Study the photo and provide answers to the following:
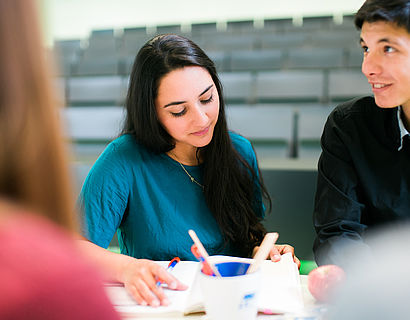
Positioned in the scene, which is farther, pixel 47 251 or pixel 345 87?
pixel 345 87

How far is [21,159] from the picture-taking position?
0.78 feet

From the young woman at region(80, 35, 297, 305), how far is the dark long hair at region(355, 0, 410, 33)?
0.39m

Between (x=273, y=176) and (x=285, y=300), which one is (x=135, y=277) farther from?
(x=273, y=176)

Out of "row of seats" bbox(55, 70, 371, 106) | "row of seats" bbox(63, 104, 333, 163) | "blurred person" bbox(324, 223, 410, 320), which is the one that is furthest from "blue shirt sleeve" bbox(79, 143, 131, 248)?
"row of seats" bbox(55, 70, 371, 106)

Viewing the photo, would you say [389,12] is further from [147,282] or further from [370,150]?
[147,282]

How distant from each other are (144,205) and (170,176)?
103 millimetres

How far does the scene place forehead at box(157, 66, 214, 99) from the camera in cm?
99

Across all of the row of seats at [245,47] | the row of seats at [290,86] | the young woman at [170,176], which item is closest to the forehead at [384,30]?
the young woman at [170,176]

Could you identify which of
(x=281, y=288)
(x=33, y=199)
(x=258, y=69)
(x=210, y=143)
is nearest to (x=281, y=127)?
(x=258, y=69)

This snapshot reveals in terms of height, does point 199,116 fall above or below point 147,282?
above

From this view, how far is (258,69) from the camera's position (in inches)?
149

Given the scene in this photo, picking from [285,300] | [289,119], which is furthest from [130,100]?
[289,119]

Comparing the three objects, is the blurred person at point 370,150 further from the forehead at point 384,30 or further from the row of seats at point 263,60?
the row of seats at point 263,60

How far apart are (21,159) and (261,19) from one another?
16.9 feet
